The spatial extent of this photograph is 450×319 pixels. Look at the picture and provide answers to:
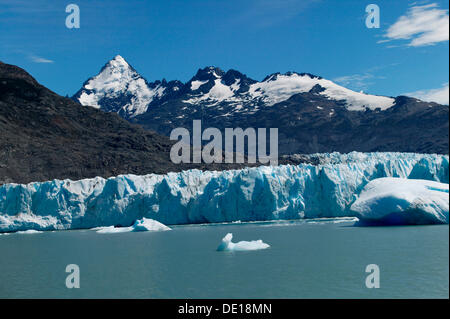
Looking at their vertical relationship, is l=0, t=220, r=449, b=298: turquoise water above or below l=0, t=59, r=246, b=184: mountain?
below

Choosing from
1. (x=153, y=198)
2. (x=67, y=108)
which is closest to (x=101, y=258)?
(x=153, y=198)

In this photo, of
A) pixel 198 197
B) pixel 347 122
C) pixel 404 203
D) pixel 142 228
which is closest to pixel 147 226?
pixel 142 228

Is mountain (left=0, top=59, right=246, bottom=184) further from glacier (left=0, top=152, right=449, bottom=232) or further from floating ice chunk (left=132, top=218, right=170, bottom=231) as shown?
floating ice chunk (left=132, top=218, right=170, bottom=231)

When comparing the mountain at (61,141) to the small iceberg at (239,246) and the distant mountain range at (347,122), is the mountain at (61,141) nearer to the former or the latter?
the small iceberg at (239,246)

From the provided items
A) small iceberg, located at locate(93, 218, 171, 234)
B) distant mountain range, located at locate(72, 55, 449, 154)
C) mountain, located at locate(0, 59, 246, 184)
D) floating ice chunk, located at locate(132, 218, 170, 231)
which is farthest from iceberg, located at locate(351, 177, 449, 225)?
distant mountain range, located at locate(72, 55, 449, 154)

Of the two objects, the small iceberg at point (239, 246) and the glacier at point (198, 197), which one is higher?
the glacier at point (198, 197)

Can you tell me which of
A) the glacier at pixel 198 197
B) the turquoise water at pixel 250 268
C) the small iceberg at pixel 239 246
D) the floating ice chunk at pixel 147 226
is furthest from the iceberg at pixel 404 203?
the floating ice chunk at pixel 147 226
